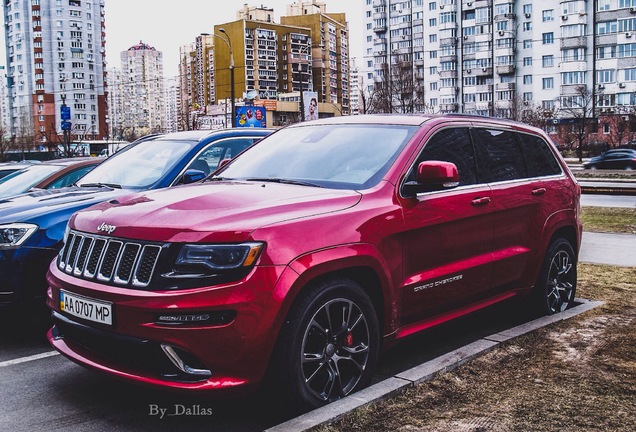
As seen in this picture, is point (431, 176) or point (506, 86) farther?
point (506, 86)

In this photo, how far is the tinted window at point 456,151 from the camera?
16.3 feet

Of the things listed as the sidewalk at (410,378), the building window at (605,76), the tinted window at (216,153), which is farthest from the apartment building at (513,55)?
the sidewalk at (410,378)

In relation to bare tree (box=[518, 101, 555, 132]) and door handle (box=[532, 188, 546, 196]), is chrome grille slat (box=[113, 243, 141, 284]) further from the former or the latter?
bare tree (box=[518, 101, 555, 132])

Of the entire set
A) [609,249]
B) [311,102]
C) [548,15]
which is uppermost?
[548,15]

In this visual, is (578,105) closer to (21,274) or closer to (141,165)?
(141,165)

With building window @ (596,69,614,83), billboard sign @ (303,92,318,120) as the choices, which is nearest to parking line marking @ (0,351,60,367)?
billboard sign @ (303,92,318,120)

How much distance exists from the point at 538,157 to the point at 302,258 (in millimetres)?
3284

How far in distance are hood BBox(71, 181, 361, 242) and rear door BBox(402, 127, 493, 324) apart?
0.57m

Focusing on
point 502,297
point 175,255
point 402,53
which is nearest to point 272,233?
point 175,255

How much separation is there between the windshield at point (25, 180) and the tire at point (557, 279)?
614 cm

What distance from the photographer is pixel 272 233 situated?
12.2 feet

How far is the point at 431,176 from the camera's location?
14.7 ft

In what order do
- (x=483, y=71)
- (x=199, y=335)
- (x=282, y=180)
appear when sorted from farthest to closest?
(x=483, y=71)
(x=282, y=180)
(x=199, y=335)

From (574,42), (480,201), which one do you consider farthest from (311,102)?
(480,201)
